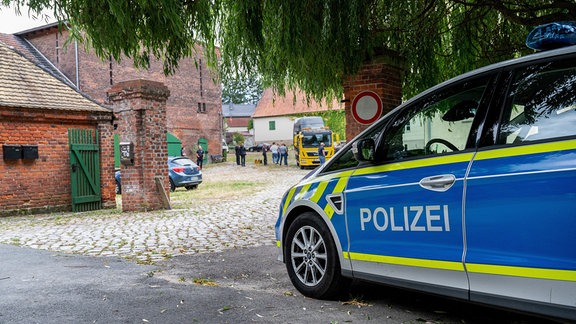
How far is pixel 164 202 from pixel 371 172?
9324mm

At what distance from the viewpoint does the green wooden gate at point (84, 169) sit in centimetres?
1363

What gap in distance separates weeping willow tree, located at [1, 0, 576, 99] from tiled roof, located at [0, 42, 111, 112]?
739cm

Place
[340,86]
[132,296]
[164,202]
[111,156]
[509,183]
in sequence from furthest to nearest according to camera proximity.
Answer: [111,156] → [164,202] → [340,86] → [132,296] → [509,183]

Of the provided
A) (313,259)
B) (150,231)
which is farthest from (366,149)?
(150,231)

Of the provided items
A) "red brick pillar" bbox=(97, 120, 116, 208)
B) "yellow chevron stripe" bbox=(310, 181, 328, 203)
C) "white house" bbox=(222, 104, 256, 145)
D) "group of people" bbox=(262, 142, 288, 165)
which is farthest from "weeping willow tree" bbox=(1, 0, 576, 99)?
"white house" bbox=(222, 104, 256, 145)

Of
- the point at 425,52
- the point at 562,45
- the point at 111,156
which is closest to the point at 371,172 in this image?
the point at 562,45

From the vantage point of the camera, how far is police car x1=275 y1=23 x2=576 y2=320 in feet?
8.72

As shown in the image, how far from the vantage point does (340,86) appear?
879 cm

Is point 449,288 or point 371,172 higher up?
point 371,172

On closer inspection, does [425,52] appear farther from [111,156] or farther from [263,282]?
[111,156]

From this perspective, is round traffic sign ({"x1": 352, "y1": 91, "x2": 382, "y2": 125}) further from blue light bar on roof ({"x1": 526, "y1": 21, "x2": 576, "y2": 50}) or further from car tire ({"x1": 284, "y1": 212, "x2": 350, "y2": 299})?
blue light bar on roof ({"x1": 526, "y1": 21, "x2": 576, "y2": 50})

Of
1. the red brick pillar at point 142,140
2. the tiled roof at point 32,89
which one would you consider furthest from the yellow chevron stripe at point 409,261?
the tiled roof at point 32,89

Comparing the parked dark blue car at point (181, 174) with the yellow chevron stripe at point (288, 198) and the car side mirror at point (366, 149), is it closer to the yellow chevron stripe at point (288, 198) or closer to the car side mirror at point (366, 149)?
the yellow chevron stripe at point (288, 198)

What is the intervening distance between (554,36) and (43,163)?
13058mm
